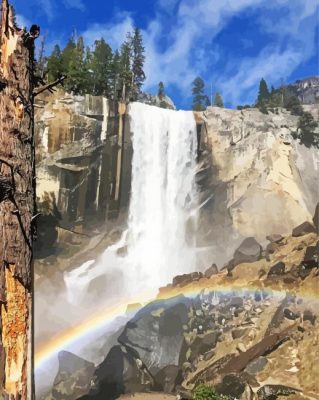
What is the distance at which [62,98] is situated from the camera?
678 inches

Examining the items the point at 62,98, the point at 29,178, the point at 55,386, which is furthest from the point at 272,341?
the point at 29,178

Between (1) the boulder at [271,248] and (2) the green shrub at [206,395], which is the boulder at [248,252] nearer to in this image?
(1) the boulder at [271,248]

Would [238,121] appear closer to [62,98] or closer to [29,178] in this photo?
[62,98]

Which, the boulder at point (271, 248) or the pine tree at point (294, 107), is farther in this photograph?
the pine tree at point (294, 107)

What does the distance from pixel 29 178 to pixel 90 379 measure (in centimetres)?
1362

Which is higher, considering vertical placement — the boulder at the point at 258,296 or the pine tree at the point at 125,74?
the pine tree at the point at 125,74

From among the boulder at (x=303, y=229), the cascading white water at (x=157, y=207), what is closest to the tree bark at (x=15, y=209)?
the cascading white water at (x=157, y=207)

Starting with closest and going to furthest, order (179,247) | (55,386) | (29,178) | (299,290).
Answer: (29,178) < (55,386) < (299,290) < (179,247)

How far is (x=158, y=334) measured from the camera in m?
15.9

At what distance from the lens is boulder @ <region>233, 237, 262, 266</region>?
17.3m

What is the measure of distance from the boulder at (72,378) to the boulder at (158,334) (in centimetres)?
141

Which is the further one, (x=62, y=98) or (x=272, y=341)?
(x=62, y=98)

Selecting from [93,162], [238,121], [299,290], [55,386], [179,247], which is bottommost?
[55,386]

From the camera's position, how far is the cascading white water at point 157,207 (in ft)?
57.1
